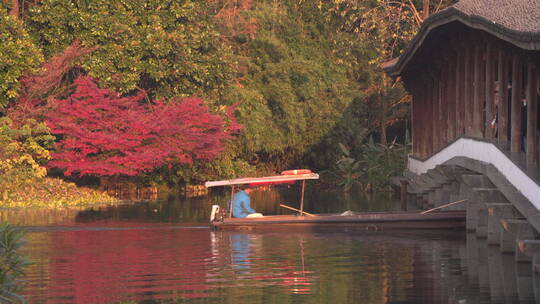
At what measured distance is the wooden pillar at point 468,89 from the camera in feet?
80.7

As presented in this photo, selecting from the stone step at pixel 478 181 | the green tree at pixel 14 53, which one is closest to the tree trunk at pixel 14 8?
the green tree at pixel 14 53

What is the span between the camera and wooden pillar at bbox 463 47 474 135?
2459 centimetres

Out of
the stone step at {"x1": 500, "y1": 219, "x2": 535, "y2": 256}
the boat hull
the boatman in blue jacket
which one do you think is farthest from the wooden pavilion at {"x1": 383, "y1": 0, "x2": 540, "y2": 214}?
the boatman in blue jacket

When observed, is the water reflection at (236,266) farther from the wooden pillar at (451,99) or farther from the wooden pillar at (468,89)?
the wooden pillar at (451,99)

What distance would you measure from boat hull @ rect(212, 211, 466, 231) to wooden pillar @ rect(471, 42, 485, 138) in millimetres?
2035

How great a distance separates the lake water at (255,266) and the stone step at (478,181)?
123cm

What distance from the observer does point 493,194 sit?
65.2ft

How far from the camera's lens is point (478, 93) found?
24016 mm

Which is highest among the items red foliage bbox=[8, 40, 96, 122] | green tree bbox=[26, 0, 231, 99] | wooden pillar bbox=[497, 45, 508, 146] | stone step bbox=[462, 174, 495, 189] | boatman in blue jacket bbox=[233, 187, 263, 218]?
green tree bbox=[26, 0, 231, 99]

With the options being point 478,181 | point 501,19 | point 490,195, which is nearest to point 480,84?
point 478,181

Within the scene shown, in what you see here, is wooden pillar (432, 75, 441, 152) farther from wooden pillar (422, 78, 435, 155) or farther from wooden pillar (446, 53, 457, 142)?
wooden pillar (446, 53, 457, 142)

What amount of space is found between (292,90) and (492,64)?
80.3 ft

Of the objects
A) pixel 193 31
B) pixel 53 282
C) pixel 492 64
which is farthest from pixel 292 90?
pixel 53 282

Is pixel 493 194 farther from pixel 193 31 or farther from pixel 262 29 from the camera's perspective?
pixel 262 29
